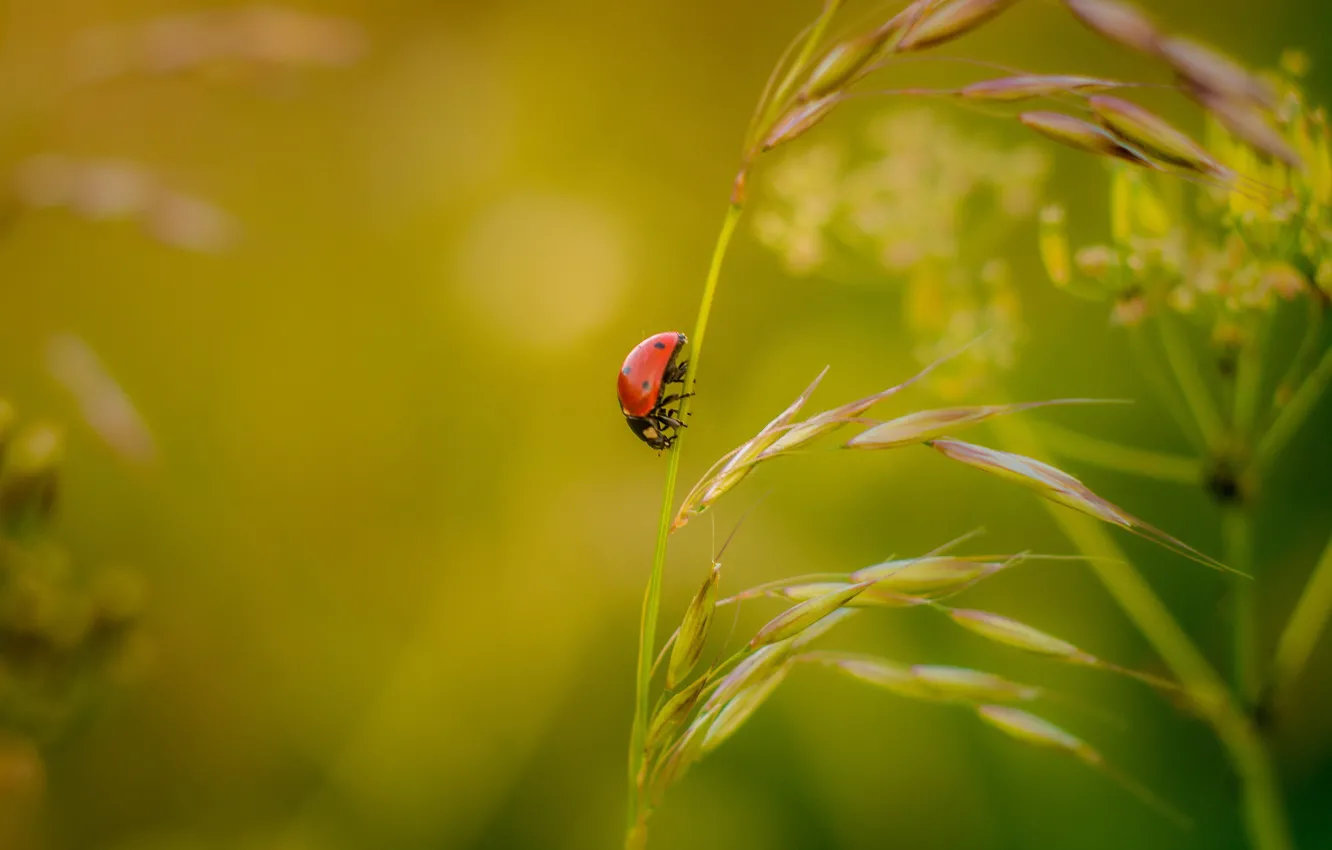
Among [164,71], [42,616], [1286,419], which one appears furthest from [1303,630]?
[164,71]

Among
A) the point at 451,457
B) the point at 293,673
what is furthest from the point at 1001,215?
the point at 293,673

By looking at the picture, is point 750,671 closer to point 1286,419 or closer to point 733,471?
point 733,471

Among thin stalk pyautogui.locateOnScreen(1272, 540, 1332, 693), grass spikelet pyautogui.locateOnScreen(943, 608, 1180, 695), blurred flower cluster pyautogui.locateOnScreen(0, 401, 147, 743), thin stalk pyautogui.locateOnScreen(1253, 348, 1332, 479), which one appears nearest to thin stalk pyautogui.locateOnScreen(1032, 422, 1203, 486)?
thin stalk pyautogui.locateOnScreen(1253, 348, 1332, 479)

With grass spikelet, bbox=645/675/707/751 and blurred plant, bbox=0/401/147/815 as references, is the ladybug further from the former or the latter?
blurred plant, bbox=0/401/147/815

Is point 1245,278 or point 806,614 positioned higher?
point 1245,278

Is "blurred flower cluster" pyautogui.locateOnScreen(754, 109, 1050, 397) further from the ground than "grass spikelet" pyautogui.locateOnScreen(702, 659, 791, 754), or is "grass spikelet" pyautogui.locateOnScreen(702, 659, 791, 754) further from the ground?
"blurred flower cluster" pyautogui.locateOnScreen(754, 109, 1050, 397)

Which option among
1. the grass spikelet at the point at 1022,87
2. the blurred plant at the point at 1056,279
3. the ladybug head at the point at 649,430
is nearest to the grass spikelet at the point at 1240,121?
the blurred plant at the point at 1056,279

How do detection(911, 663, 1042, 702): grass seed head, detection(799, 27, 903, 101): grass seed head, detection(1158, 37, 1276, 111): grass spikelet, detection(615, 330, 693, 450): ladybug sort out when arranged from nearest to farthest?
detection(1158, 37, 1276, 111): grass spikelet < detection(799, 27, 903, 101): grass seed head < detection(911, 663, 1042, 702): grass seed head < detection(615, 330, 693, 450): ladybug

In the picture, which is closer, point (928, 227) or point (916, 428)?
point (916, 428)
